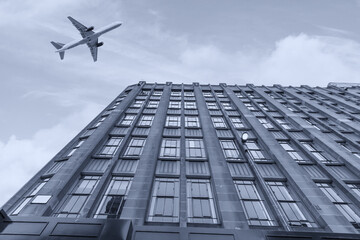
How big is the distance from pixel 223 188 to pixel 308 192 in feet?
17.2

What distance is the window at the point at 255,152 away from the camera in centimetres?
1695

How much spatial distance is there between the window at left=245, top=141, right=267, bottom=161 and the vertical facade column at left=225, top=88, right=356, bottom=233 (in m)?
0.76

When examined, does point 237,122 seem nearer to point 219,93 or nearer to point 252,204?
point 219,93

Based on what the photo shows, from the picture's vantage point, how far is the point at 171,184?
13.9 m

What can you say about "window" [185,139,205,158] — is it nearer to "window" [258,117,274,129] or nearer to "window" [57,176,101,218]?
"window" [57,176,101,218]

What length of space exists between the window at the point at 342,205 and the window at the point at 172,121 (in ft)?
45.9

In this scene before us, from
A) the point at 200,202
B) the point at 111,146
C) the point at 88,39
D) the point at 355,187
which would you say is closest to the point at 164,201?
the point at 200,202

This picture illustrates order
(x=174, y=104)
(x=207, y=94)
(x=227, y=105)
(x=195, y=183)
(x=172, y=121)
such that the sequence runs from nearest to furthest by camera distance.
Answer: (x=195, y=183)
(x=172, y=121)
(x=174, y=104)
(x=227, y=105)
(x=207, y=94)

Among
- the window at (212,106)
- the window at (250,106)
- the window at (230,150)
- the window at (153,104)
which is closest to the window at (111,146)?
Result: the window at (153,104)

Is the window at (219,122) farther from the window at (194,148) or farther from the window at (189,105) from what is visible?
the window at (189,105)

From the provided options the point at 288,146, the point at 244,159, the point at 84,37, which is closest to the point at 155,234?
the point at 244,159

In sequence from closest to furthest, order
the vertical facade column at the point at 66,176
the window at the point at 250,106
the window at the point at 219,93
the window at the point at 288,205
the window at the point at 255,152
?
1. the window at the point at 288,205
2. the vertical facade column at the point at 66,176
3. the window at the point at 255,152
4. the window at the point at 250,106
5. the window at the point at 219,93

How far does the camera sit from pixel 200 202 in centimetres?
1244

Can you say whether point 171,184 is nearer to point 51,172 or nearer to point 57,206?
point 57,206
